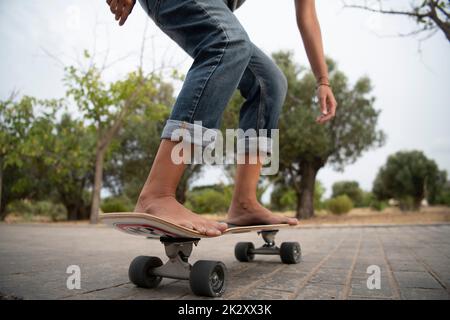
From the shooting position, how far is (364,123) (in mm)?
13930

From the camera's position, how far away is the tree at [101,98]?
971 centimetres

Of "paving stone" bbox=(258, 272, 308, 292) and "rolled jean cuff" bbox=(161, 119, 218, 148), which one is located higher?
"rolled jean cuff" bbox=(161, 119, 218, 148)

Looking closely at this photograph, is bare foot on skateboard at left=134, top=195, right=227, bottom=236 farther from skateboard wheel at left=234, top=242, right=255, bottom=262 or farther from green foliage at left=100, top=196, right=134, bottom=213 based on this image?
green foliage at left=100, top=196, right=134, bottom=213

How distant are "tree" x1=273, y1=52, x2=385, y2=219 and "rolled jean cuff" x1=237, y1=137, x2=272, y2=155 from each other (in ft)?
35.9

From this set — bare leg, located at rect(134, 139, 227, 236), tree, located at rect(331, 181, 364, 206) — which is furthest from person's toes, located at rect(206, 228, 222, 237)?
tree, located at rect(331, 181, 364, 206)

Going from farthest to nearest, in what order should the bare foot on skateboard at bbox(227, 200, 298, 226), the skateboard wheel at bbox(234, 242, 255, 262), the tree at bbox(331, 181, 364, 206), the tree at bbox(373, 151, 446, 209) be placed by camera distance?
1. the tree at bbox(331, 181, 364, 206)
2. the tree at bbox(373, 151, 446, 209)
3. the skateboard wheel at bbox(234, 242, 255, 262)
4. the bare foot on skateboard at bbox(227, 200, 298, 226)

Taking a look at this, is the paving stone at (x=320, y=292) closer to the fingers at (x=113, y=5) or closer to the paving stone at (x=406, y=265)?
the paving stone at (x=406, y=265)

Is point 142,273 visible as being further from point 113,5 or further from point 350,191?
point 350,191

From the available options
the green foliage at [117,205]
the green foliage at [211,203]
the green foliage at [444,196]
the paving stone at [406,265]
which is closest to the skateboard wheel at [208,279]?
the paving stone at [406,265]

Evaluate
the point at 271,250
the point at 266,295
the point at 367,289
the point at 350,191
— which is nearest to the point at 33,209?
the point at 271,250

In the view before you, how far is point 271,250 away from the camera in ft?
7.22

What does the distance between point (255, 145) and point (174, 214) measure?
78cm

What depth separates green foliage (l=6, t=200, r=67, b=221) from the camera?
645 inches

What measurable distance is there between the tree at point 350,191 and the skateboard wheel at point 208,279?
94.2 ft
